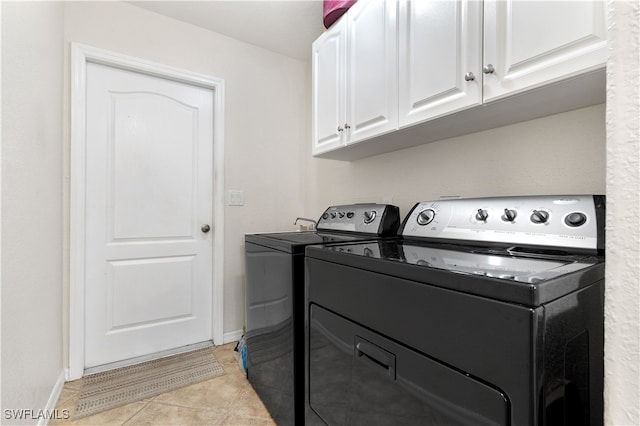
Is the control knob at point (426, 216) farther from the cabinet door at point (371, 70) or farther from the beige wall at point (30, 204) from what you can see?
the beige wall at point (30, 204)

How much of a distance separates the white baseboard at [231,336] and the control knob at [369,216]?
1.53 m

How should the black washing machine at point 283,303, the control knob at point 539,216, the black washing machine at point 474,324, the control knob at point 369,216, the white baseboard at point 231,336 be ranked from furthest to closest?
the white baseboard at point 231,336
the control knob at point 369,216
the black washing machine at point 283,303
the control knob at point 539,216
the black washing machine at point 474,324

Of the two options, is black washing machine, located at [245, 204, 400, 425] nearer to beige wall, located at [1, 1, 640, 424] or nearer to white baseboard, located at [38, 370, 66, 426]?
beige wall, located at [1, 1, 640, 424]

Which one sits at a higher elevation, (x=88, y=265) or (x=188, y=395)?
(x=88, y=265)

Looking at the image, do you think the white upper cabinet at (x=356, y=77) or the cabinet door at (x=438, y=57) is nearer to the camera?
the cabinet door at (x=438, y=57)

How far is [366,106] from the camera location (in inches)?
60.0

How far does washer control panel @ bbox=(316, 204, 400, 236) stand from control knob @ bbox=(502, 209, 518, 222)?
1.88 feet

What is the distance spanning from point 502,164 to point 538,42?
21.1 inches

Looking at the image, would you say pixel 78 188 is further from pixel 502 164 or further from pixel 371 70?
pixel 502 164

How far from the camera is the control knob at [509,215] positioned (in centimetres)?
105

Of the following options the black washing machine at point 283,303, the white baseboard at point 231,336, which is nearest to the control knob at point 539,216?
the black washing machine at point 283,303

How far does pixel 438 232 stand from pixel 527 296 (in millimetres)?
729

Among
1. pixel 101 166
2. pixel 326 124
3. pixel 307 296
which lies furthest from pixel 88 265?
pixel 326 124

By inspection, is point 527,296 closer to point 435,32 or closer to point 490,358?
point 490,358
